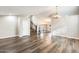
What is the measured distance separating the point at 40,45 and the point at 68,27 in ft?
2.13

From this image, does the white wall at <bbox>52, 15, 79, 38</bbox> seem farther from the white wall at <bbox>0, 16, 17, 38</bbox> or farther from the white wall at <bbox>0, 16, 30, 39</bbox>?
the white wall at <bbox>0, 16, 17, 38</bbox>

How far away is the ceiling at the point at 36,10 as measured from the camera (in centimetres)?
245

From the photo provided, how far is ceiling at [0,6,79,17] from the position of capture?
8.02ft

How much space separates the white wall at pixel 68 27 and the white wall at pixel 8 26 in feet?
2.62

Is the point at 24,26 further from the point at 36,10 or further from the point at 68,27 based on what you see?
the point at 68,27

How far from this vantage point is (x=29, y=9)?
8.14 feet

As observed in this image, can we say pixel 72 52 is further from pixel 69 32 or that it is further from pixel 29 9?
pixel 29 9

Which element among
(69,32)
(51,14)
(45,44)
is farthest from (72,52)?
(51,14)

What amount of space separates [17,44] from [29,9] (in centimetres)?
72

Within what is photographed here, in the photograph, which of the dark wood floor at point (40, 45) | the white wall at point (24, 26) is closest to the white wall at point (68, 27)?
the dark wood floor at point (40, 45)

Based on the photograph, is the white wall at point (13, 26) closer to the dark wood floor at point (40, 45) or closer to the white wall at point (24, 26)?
the white wall at point (24, 26)

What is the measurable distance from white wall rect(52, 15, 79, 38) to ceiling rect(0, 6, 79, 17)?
0.12 meters

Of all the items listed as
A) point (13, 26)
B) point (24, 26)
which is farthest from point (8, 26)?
point (24, 26)

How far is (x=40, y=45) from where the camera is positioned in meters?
2.46
